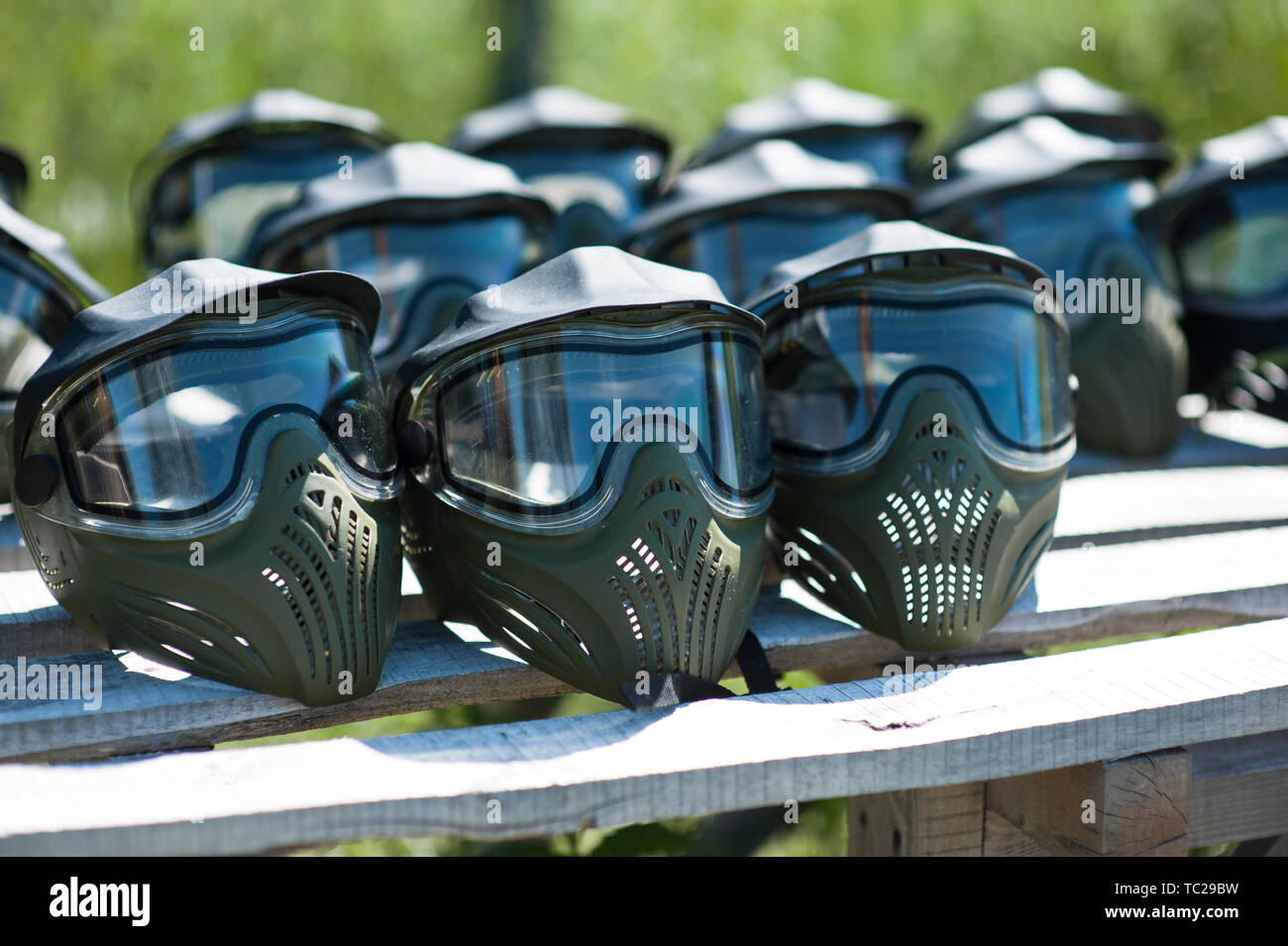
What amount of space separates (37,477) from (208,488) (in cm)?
24

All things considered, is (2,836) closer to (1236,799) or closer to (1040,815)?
(1040,815)

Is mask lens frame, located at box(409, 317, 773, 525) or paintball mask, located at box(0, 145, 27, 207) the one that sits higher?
paintball mask, located at box(0, 145, 27, 207)

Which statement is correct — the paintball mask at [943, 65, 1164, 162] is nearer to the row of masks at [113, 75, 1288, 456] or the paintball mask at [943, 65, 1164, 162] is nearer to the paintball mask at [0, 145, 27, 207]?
the row of masks at [113, 75, 1288, 456]

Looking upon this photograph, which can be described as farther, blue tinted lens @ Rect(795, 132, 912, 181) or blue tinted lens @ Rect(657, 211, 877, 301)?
blue tinted lens @ Rect(795, 132, 912, 181)

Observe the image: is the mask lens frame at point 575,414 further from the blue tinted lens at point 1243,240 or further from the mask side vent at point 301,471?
the blue tinted lens at point 1243,240

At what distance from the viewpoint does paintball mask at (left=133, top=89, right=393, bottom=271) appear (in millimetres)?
3410

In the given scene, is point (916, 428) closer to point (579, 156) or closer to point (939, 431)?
point (939, 431)

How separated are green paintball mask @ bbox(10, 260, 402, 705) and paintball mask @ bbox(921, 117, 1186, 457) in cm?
189

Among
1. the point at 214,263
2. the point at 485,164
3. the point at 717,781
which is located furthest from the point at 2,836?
the point at 485,164

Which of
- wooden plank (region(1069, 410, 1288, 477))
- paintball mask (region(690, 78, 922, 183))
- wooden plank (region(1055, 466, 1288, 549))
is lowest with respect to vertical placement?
wooden plank (region(1055, 466, 1288, 549))

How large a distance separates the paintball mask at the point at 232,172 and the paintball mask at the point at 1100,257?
166 cm

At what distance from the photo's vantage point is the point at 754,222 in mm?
2955

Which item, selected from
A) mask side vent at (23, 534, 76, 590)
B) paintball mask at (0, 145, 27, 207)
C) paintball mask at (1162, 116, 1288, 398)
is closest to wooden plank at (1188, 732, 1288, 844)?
paintball mask at (1162, 116, 1288, 398)

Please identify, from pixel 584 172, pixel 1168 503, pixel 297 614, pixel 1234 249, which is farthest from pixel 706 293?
pixel 1234 249
